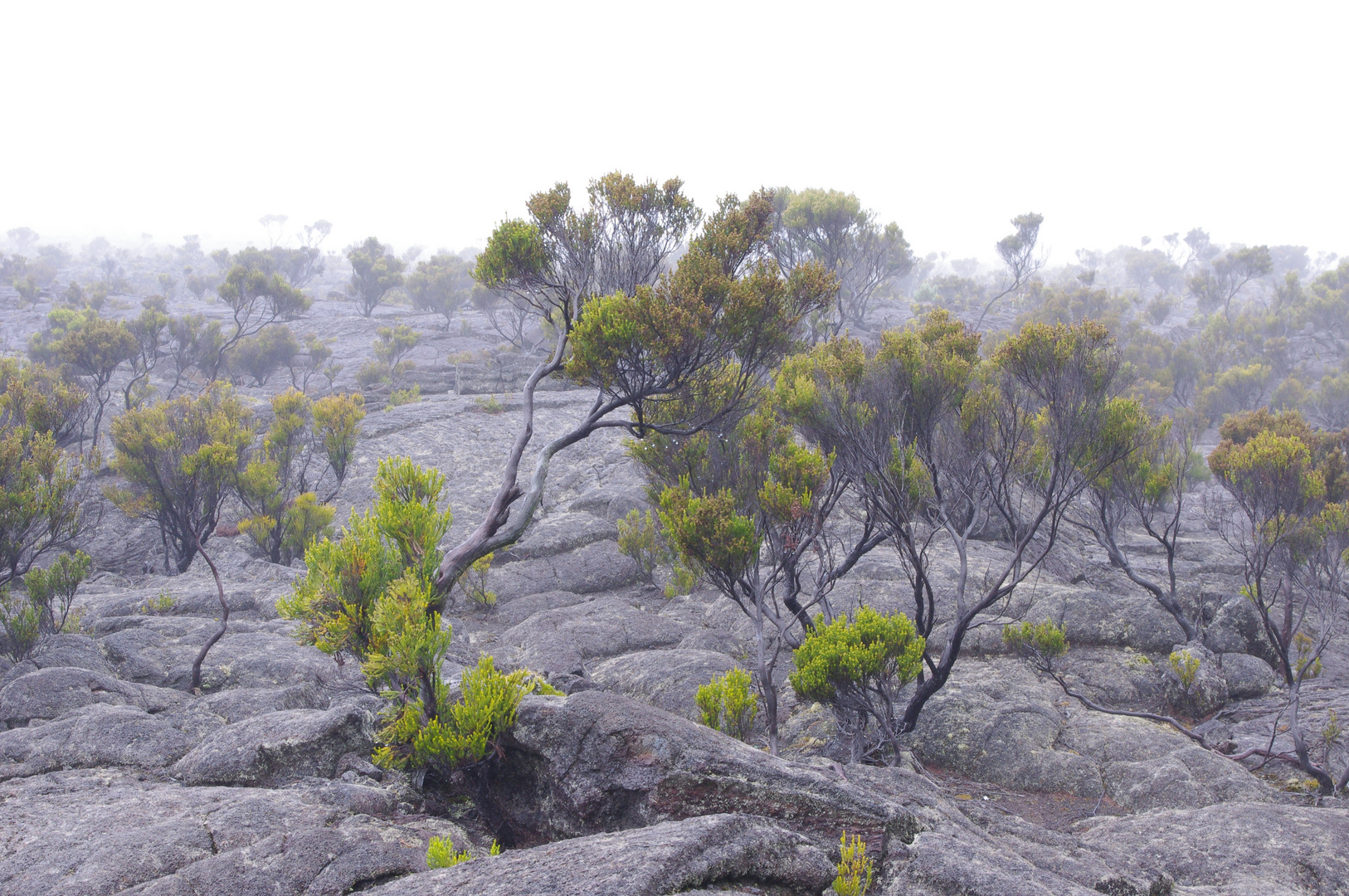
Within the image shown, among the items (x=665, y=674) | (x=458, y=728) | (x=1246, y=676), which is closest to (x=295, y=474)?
(x=665, y=674)

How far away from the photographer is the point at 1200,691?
12.2 meters

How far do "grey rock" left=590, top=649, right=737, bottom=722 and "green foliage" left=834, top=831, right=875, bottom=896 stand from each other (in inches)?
245

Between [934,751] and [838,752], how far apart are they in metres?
1.86

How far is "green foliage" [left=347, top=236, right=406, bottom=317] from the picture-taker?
5194 centimetres

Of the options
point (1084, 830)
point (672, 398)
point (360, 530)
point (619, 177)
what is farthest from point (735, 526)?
point (619, 177)

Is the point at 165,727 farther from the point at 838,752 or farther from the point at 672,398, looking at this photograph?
the point at 838,752

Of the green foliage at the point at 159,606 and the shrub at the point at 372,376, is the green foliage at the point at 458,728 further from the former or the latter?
the shrub at the point at 372,376

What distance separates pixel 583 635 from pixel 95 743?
8.62m

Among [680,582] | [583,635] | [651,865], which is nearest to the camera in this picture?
[651,865]

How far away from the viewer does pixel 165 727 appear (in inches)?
304

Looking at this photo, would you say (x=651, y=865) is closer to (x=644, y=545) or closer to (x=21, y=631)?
(x=21, y=631)

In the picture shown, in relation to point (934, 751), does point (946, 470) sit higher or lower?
higher

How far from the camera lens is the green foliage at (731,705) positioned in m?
9.36

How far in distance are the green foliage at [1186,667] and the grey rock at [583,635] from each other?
9.27 m
